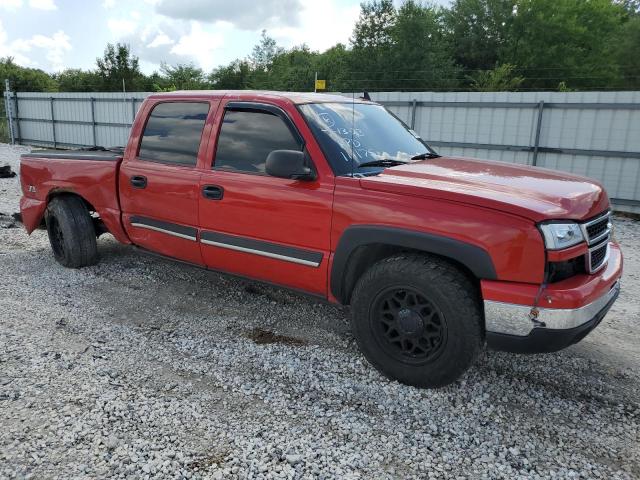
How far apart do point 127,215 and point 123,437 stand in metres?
2.56

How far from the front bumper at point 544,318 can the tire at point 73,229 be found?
170 inches

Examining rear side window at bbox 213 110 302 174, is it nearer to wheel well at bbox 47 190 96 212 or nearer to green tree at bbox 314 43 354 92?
wheel well at bbox 47 190 96 212

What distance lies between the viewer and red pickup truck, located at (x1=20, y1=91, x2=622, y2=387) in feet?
9.25

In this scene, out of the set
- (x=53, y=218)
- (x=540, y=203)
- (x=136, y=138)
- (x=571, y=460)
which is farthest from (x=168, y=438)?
(x=53, y=218)

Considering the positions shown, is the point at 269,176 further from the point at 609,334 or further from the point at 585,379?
the point at 609,334

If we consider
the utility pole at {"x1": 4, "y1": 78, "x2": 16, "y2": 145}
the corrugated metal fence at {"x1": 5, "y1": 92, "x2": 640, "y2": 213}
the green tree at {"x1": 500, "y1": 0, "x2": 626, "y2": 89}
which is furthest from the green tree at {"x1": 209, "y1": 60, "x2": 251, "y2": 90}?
the corrugated metal fence at {"x1": 5, "y1": 92, "x2": 640, "y2": 213}

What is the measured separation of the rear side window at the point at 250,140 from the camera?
3.80 meters

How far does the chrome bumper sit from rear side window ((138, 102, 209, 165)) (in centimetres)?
267

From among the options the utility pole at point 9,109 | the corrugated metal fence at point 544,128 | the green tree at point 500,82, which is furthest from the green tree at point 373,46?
the corrugated metal fence at point 544,128

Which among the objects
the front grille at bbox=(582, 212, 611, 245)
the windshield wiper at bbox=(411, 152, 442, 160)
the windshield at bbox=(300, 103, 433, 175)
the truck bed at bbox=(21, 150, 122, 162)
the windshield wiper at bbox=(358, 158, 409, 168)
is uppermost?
the windshield at bbox=(300, 103, 433, 175)

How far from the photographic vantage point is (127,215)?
484 cm

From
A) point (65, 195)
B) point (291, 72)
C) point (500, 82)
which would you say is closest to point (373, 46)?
point (291, 72)

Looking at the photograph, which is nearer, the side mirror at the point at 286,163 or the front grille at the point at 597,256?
the front grille at the point at 597,256

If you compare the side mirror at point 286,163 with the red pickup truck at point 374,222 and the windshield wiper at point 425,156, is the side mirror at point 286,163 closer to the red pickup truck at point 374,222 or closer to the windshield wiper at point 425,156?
the red pickup truck at point 374,222
